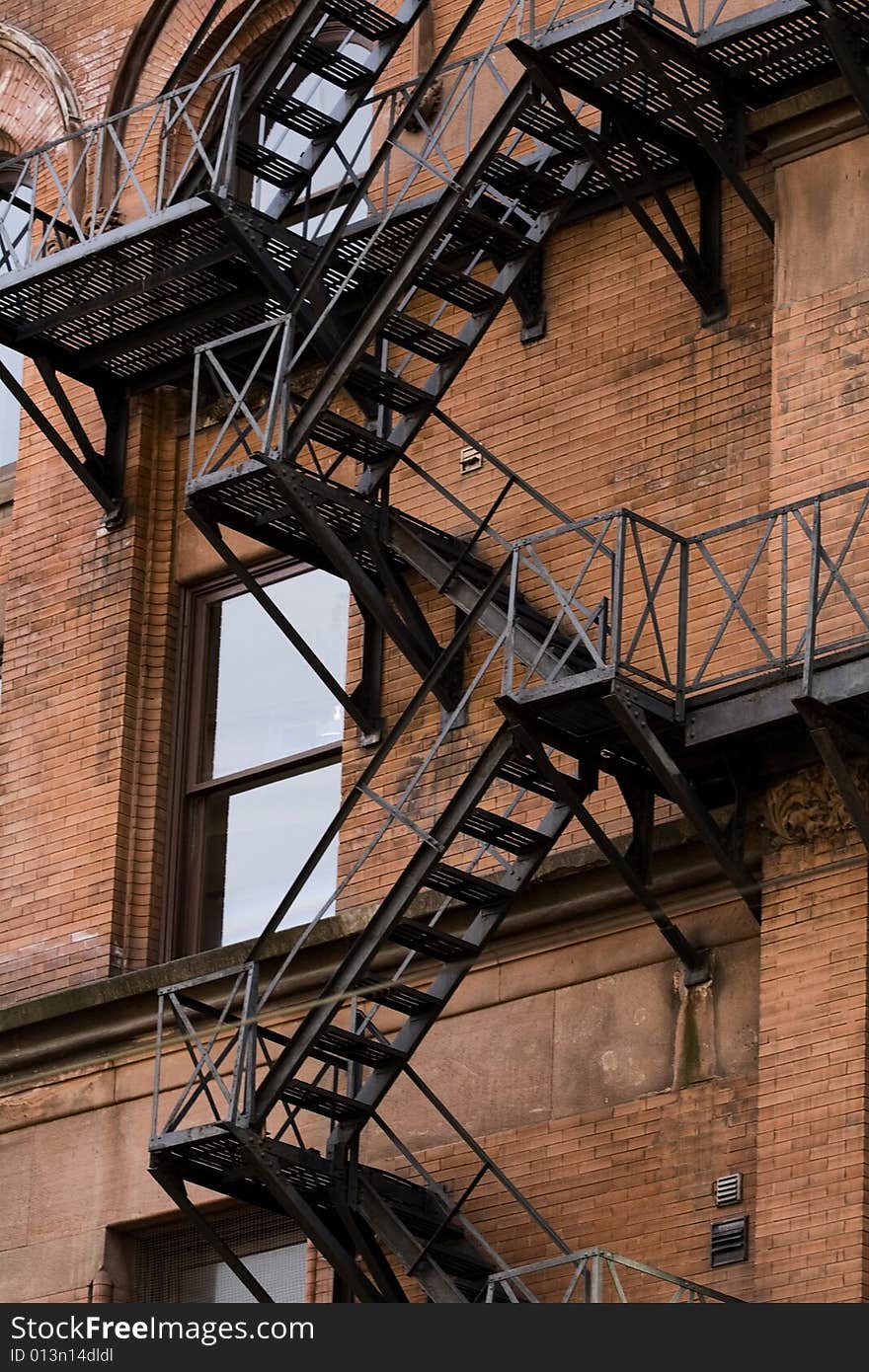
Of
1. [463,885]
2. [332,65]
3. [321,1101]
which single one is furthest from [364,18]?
[321,1101]

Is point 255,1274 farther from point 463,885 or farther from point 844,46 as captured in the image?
point 844,46

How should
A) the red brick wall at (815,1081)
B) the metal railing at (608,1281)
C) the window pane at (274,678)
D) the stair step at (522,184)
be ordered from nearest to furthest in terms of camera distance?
1. the metal railing at (608,1281)
2. the red brick wall at (815,1081)
3. the stair step at (522,184)
4. the window pane at (274,678)

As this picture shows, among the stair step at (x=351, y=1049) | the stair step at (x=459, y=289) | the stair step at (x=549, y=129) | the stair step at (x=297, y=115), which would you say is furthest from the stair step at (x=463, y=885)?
the stair step at (x=297, y=115)

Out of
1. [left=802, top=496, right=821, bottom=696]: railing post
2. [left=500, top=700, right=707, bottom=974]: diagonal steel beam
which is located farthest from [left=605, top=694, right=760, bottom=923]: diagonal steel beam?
[left=802, top=496, right=821, bottom=696]: railing post

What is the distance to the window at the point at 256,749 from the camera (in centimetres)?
2152

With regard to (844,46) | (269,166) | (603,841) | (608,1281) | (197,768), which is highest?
(269,166)

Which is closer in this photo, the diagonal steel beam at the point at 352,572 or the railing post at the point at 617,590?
the railing post at the point at 617,590

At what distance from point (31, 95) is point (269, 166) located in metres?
4.40

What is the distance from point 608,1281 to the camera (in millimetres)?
18047

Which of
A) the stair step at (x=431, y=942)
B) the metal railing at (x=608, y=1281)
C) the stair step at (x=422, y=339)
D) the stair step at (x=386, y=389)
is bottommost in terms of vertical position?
the metal railing at (x=608, y=1281)

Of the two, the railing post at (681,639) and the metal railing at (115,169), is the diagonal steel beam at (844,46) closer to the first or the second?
the railing post at (681,639)

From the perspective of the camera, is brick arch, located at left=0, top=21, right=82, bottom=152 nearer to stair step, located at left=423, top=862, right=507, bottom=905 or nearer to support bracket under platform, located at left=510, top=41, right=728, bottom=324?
support bracket under platform, located at left=510, top=41, right=728, bottom=324

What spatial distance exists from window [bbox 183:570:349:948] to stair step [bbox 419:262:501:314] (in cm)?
263

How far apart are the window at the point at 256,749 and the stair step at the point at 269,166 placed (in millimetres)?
2606
